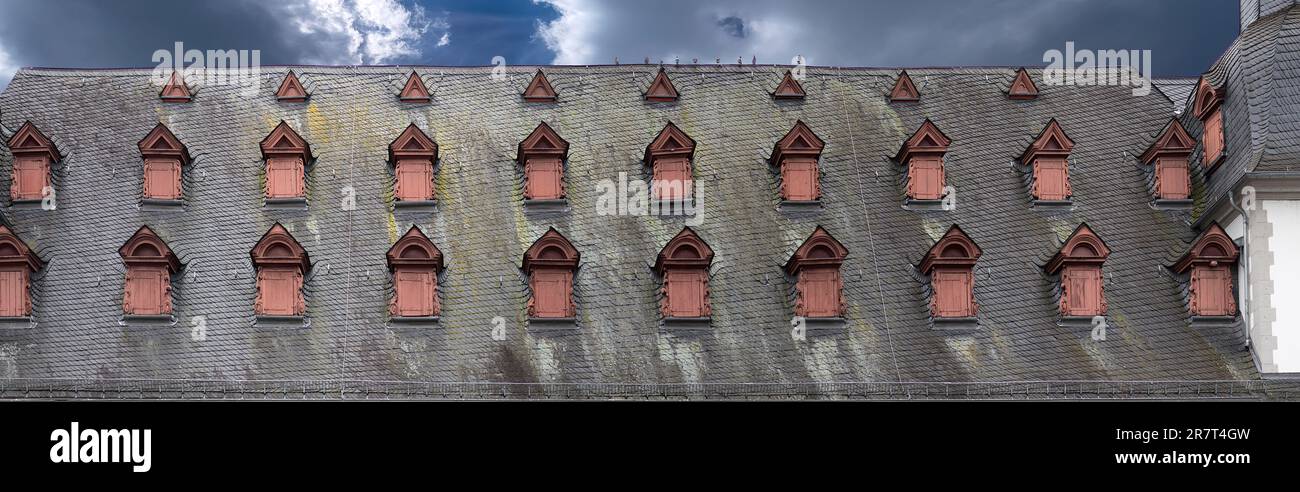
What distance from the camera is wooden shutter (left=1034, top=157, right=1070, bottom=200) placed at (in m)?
56.2

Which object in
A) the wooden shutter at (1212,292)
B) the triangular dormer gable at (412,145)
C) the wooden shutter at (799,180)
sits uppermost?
the triangular dormer gable at (412,145)

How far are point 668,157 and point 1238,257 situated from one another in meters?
15.8

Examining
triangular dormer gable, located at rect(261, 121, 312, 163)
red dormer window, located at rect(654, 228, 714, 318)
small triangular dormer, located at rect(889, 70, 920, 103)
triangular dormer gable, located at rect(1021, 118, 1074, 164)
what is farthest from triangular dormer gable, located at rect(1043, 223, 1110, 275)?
triangular dormer gable, located at rect(261, 121, 312, 163)

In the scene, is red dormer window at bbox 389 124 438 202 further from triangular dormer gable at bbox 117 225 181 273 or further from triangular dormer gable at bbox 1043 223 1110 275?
triangular dormer gable at bbox 1043 223 1110 275

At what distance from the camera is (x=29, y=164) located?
55.2 m

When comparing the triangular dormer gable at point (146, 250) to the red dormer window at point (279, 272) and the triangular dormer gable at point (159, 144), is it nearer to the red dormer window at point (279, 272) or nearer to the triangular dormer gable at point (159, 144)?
the red dormer window at point (279, 272)

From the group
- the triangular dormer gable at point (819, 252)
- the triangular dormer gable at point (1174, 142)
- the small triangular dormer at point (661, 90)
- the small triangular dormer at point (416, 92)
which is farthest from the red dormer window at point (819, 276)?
the small triangular dormer at point (416, 92)

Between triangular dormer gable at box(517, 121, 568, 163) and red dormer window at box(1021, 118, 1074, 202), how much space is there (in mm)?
13419

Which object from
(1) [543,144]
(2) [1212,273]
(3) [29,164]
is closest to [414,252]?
(1) [543,144]

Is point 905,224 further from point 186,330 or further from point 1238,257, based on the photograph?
point 186,330

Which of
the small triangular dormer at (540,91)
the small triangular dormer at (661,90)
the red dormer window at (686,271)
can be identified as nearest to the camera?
the red dormer window at (686,271)

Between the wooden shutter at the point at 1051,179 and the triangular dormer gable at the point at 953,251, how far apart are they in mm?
3923

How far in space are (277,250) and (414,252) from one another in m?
3.66

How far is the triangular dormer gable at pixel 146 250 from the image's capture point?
2067 inches
